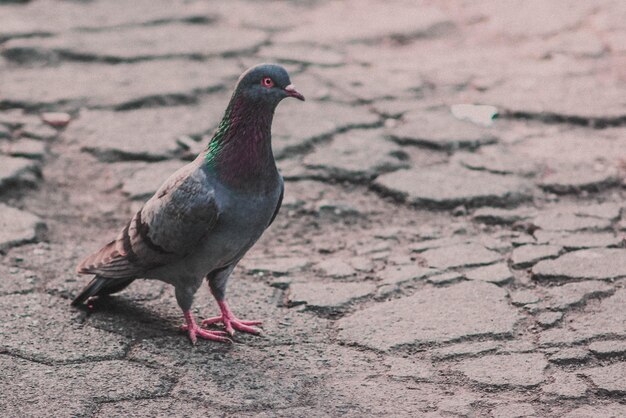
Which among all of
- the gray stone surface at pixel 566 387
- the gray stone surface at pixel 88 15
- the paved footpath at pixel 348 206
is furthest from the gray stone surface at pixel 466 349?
the gray stone surface at pixel 88 15

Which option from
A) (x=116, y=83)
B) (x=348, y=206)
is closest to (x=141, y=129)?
(x=116, y=83)

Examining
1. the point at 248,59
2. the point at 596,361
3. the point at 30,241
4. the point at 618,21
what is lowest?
the point at 30,241

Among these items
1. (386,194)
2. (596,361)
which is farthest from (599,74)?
(596,361)

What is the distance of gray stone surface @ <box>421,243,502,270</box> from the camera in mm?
4441

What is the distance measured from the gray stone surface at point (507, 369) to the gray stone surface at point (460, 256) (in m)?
0.82

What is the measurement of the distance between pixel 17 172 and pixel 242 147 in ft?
6.43

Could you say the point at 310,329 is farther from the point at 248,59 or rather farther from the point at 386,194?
the point at 248,59

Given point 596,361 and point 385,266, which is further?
point 385,266

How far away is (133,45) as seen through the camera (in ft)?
24.3

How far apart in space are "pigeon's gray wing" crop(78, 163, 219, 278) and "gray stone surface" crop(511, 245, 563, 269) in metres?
1.48

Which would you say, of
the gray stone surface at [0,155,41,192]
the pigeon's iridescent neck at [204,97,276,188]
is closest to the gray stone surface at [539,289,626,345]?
the pigeon's iridescent neck at [204,97,276,188]

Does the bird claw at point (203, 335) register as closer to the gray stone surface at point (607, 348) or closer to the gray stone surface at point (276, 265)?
the gray stone surface at point (276, 265)

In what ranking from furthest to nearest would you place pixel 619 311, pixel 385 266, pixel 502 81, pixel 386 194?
pixel 502 81 < pixel 386 194 < pixel 385 266 < pixel 619 311

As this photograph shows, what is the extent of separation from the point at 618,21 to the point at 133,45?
3602mm
